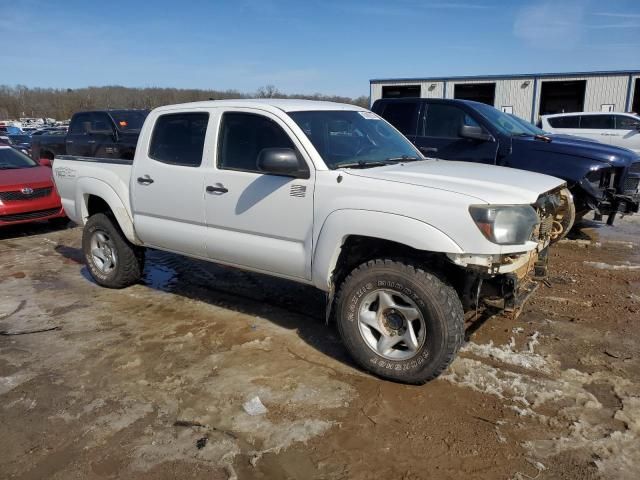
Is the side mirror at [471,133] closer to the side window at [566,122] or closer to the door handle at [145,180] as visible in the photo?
the door handle at [145,180]

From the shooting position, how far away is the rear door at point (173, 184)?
4.50m

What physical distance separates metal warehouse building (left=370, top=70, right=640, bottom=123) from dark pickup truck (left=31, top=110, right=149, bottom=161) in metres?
17.5

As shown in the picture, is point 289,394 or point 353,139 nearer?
point 289,394

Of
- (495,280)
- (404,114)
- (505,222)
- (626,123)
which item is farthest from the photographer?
(626,123)

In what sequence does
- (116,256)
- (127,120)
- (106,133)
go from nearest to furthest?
(116,256) < (106,133) < (127,120)

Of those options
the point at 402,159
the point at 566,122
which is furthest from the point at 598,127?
the point at 402,159

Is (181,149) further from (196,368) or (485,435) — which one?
(485,435)

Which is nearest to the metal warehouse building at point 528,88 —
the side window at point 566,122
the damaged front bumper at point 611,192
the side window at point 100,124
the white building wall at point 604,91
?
the white building wall at point 604,91

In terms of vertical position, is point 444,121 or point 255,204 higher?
point 444,121

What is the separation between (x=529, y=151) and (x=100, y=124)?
924 cm

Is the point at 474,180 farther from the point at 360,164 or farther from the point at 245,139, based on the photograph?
the point at 245,139

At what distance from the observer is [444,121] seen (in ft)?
24.9

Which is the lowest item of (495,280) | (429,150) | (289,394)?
(289,394)

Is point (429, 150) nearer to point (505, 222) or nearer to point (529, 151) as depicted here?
point (529, 151)
